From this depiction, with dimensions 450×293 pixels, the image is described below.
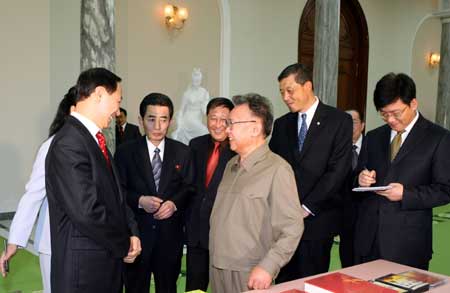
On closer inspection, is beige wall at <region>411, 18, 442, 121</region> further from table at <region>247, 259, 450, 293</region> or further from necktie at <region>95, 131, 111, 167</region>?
necktie at <region>95, 131, 111, 167</region>

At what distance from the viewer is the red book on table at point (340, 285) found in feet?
6.04

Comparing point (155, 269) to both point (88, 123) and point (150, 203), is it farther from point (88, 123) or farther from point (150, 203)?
point (88, 123)

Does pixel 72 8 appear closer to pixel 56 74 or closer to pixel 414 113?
pixel 56 74

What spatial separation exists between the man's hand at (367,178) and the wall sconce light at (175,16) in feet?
19.5

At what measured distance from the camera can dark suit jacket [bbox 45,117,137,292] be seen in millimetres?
1967

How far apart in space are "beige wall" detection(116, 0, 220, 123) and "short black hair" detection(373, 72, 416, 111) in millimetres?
5505

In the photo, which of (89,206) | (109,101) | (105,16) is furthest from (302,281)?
(105,16)

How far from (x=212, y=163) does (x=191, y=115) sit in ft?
13.8

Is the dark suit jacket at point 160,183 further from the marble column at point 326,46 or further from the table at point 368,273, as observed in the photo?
the marble column at point 326,46

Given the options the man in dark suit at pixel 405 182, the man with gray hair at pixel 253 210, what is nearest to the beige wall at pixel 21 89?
the man with gray hair at pixel 253 210

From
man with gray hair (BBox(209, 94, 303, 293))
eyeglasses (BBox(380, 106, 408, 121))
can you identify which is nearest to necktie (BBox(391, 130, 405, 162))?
eyeglasses (BBox(380, 106, 408, 121))

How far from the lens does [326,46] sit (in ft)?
25.2

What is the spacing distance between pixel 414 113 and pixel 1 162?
5.71m

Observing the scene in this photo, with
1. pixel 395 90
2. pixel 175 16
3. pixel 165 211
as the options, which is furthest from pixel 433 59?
pixel 165 211
